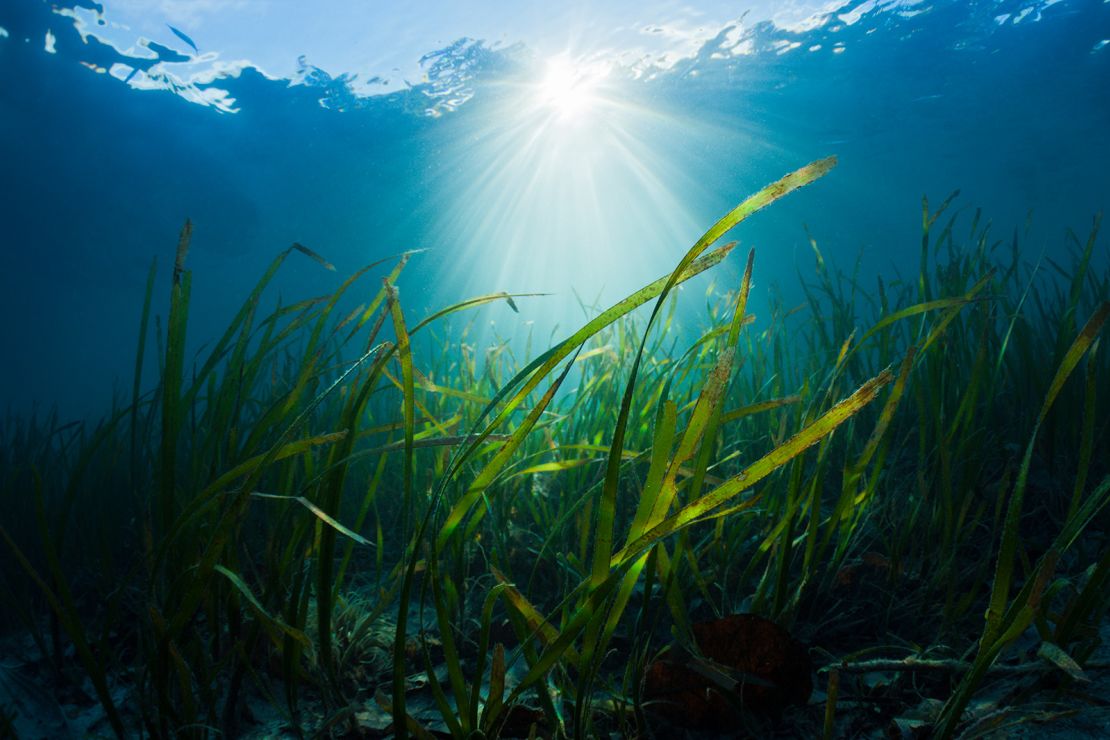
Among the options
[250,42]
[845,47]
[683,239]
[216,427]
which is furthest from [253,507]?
[683,239]

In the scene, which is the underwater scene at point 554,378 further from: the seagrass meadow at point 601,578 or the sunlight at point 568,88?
the sunlight at point 568,88

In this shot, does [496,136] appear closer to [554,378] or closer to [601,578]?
[554,378]

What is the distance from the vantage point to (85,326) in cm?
4459

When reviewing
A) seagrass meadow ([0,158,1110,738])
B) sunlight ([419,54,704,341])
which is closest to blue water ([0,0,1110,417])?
sunlight ([419,54,704,341])

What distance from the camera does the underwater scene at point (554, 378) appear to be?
1.08 m

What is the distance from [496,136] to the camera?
24500 mm

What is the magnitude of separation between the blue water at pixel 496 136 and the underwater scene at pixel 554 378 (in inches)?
8.9

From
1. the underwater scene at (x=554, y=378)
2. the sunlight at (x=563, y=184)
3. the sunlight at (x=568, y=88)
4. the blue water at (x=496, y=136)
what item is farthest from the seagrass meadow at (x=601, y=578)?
the sunlight at (x=568, y=88)

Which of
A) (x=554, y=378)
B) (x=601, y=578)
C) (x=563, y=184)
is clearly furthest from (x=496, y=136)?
(x=601, y=578)

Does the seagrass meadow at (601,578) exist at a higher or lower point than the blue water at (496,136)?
lower

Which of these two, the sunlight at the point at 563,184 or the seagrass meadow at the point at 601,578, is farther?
the sunlight at the point at 563,184

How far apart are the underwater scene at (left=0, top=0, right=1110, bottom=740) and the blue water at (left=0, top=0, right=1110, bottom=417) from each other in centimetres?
23

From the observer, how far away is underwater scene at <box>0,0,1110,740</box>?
108 cm

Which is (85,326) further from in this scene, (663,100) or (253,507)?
(253,507)
